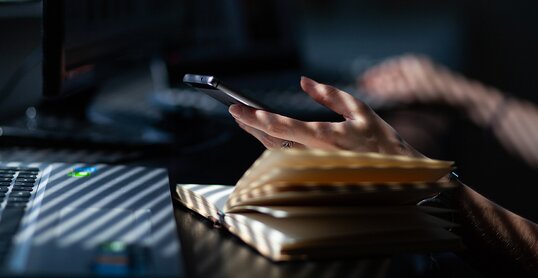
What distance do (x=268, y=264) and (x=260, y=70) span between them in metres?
1.28

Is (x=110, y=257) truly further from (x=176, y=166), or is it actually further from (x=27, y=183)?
(x=176, y=166)

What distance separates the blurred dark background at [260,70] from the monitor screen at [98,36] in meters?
0.02

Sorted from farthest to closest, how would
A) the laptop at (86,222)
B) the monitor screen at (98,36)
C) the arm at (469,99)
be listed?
the arm at (469,99) → the monitor screen at (98,36) → the laptop at (86,222)

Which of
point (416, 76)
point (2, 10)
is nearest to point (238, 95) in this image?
point (2, 10)

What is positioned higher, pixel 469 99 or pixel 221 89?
pixel 221 89

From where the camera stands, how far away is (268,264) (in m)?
0.72

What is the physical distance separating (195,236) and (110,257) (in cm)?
18

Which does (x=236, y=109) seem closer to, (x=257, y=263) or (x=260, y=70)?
(x=257, y=263)

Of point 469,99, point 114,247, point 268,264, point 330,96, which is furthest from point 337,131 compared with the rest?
point 469,99

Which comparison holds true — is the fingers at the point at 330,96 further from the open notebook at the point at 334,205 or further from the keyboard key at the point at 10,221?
the keyboard key at the point at 10,221

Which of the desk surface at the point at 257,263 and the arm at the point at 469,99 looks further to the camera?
the arm at the point at 469,99

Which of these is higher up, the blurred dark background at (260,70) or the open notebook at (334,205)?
the open notebook at (334,205)

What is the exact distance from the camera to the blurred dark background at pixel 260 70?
4.58 feet

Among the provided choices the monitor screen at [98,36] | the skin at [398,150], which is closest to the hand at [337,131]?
the skin at [398,150]
